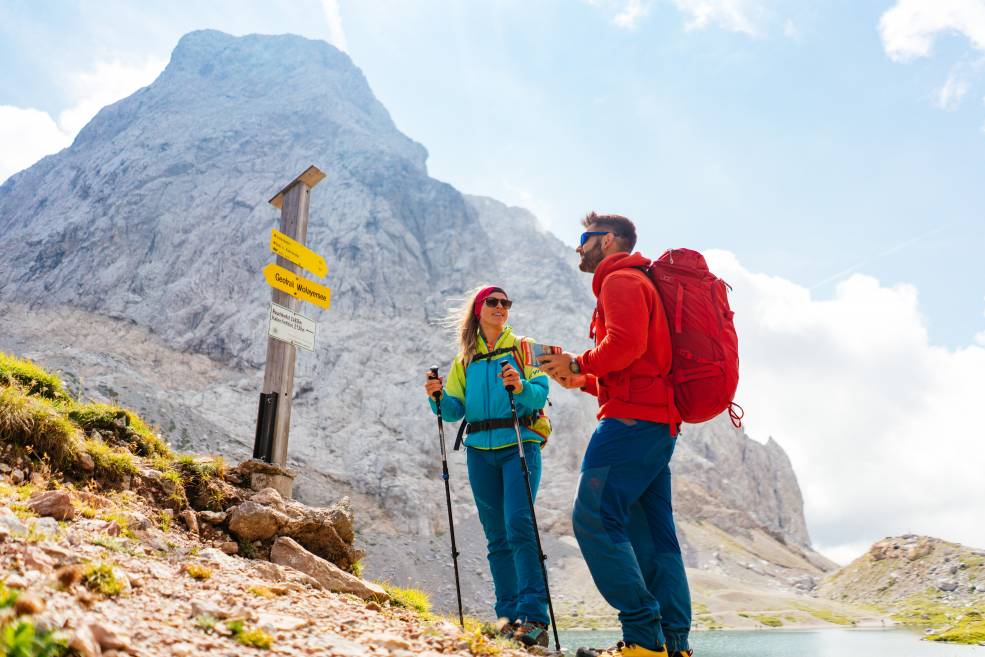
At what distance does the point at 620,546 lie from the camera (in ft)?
11.8

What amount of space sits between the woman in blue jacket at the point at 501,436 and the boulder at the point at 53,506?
2760 millimetres

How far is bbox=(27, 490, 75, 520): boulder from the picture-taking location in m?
3.89

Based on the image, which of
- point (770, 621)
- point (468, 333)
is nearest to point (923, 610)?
point (770, 621)

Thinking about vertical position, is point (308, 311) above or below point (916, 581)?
above

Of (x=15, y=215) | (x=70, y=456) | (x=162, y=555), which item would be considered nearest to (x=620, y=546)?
(x=162, y=555)

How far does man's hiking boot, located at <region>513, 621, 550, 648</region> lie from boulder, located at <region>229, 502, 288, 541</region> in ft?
7.62

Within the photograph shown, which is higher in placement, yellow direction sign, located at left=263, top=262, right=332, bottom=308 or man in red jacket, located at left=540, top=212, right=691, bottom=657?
yellow direction sign, located at left=263, top=262, right=332, bottom=308

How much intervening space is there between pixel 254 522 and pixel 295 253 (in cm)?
336

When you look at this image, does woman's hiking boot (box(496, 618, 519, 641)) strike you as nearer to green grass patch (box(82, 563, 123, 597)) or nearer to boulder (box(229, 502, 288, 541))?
boulder (box(229, 502, 288, 541))

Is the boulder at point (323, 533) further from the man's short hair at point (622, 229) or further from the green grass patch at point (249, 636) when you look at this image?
the man's short hair at point (622, 229)

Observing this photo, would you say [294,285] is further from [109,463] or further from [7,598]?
[7,598]

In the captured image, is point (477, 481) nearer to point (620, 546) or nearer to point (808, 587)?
point (620, 546)

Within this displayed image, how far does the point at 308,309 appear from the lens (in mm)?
63656

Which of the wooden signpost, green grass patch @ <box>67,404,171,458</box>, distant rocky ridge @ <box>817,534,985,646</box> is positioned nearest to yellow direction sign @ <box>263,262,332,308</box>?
the wooden signpost
